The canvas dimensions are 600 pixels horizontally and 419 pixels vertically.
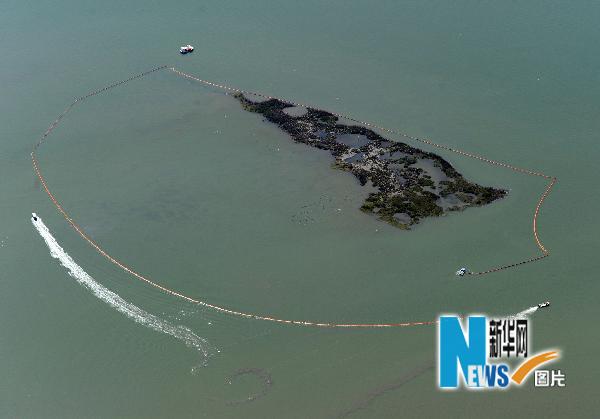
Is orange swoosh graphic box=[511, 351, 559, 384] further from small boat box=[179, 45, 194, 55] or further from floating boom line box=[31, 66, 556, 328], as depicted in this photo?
small boat box=[179, 45, 194, 55]

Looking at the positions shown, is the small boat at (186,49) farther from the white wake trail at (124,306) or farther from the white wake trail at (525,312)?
the white wake trail at (525,312)

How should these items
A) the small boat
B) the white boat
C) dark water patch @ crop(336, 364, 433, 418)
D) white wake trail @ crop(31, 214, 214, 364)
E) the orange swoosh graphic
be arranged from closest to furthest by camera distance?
dark water patch @ crop(336, 364, 433, 418) < the orange swoosh graphic < white wake trail @ crop(31, 214, 214, 364) < the white boat < the small boat

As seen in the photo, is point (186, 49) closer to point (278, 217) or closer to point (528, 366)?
point (278, 217)

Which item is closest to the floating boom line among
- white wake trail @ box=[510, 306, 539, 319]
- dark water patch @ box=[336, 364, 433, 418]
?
dark water patch @ box=[336, 364, 433, 418]

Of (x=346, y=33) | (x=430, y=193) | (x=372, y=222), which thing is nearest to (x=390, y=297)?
(x=372, y=222)

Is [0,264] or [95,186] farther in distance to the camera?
[95,186]

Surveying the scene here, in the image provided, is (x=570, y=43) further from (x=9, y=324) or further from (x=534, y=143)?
(x=9, y=324)
